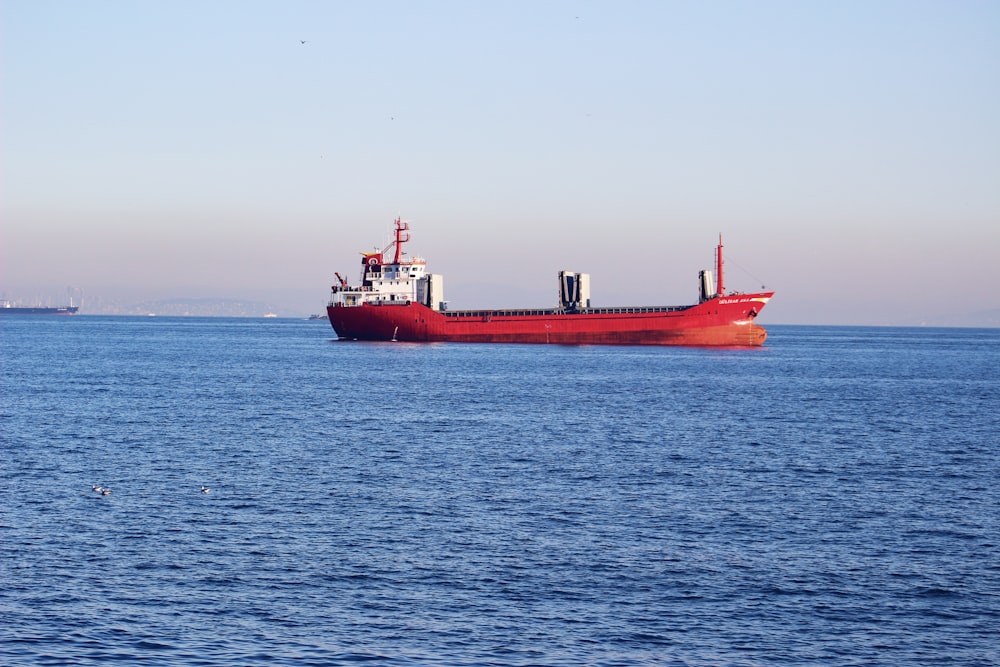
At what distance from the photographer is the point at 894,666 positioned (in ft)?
56.7

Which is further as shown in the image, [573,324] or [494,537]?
[573,324]

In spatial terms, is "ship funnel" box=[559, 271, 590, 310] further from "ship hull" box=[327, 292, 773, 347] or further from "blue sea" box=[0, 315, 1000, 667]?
"blue sea" box=[0, 315, 1000, 667]

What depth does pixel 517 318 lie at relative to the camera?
121438 mm

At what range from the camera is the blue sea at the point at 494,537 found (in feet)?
59.7

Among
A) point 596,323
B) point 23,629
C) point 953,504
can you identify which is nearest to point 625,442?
point 953,504

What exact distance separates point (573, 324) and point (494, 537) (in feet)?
312

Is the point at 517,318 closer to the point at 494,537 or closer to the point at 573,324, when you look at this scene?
the point at 573,324

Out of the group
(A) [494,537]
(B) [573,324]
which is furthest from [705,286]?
(A) [494,537]

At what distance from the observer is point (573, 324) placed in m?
120

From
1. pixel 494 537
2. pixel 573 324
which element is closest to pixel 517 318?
pixel 573 324

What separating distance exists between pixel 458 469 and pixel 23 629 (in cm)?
1754

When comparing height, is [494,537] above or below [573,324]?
below

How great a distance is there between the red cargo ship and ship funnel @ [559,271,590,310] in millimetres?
240

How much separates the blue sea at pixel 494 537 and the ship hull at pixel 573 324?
60787mm
